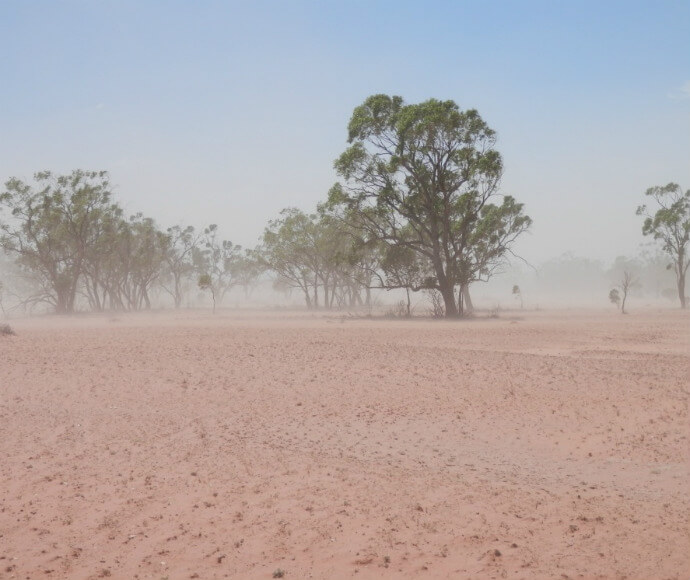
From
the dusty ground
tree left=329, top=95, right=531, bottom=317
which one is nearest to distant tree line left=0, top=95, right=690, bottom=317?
tree left=329, top=95, right=531, bottom=317

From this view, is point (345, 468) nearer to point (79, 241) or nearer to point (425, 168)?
point (425, 168)

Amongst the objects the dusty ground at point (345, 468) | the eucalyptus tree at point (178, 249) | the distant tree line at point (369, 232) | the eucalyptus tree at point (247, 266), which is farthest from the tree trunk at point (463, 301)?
the eucalyptus tree at point (178, 249)

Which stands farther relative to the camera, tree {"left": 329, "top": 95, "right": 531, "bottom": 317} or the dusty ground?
tree {"left": 329, "top": 95, "right": 531, "bottom": 317}

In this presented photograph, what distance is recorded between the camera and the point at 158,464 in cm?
772

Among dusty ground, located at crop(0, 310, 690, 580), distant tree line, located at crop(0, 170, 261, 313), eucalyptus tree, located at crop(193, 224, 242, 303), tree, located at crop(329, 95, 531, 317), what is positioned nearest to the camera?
dusty ground, located at crop(0, 310, 690, 580)

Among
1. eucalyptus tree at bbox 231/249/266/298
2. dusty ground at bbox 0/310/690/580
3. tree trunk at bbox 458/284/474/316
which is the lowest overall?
dusty ground at bbox 0/310/690/580

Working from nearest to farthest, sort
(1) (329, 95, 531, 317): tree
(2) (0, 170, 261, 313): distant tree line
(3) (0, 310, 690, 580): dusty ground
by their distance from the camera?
1. (3) (0, 310, 690, 580): dusty ground
2. (1) (329, 95, 531, 317): tree
3. (2) (0, 170, 261, 313): distant tree line

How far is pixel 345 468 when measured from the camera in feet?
24.5

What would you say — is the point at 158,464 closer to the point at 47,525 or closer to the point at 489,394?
the point at 47,525

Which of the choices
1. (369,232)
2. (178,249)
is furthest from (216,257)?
(369,232)

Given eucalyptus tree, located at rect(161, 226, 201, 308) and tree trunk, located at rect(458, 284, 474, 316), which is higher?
eucalyptus tree, located at rect(161, 226, 201, 308)

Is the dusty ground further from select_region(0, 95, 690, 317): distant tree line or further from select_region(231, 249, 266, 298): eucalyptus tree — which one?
select_region(231, 249, 266, 298): eucalyptus tree

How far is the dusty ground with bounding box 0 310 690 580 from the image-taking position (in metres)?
5.32

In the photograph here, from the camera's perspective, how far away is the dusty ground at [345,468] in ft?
17.5
